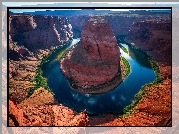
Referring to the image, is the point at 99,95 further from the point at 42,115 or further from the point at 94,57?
the point at 42,115

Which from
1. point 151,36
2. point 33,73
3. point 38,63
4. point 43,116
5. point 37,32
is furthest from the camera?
point 151,36

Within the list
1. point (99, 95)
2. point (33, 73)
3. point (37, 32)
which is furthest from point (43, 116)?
point (37, 32)

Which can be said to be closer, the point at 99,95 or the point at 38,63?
the point at 99,95

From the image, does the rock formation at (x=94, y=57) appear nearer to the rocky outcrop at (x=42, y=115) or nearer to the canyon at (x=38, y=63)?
the canyon at (x=38, y=63)

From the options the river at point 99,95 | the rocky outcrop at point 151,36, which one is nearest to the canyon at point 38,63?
the rocky outcrop at point 151,36

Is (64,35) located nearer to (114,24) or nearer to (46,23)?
(46,23)

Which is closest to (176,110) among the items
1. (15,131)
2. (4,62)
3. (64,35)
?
(15,131)

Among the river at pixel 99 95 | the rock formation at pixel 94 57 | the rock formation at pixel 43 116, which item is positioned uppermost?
the rock formation at pixel 94 57
